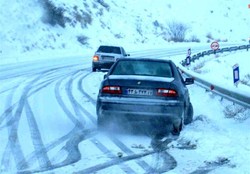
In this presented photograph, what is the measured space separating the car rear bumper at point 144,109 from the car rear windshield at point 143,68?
2.77ft

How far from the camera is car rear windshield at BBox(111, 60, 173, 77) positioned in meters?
9.43

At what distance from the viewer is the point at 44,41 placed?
3766cm

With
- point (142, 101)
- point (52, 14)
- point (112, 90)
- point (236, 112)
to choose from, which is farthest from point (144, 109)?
point (52, 14)

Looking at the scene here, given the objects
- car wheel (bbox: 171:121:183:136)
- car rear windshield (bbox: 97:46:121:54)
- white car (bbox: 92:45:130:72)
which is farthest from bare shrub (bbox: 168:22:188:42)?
car wheel (bbox: 171:121:183:136)

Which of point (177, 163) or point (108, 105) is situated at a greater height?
point (108, 105)

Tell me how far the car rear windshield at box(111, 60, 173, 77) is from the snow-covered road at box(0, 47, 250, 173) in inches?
45.5

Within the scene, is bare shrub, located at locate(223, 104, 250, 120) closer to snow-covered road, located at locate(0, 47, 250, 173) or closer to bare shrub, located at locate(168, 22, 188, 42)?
snow-covered road, located at locate(0, 47, 250, 173)

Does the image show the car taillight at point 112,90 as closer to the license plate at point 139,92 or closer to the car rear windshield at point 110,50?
the license plate at point 139,92

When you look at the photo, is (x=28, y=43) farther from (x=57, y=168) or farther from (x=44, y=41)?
(x=57, y=168)

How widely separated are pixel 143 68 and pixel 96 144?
85.1 inches

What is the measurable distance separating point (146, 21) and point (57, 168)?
54372mm

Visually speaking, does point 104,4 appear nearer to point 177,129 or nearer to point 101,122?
point 101,122

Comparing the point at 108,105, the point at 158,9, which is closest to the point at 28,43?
the point at 108,105

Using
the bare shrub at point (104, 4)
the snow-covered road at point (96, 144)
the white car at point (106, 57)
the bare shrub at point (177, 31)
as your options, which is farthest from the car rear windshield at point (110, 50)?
the bare shrub at point (177, 31)
